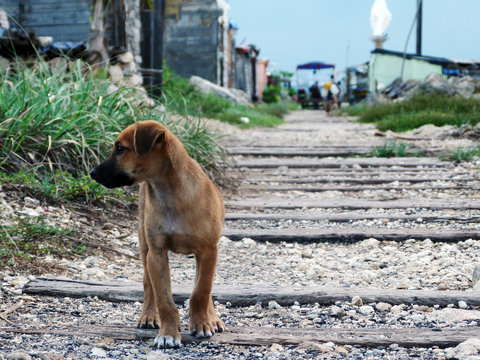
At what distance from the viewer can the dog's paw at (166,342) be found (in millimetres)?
2365

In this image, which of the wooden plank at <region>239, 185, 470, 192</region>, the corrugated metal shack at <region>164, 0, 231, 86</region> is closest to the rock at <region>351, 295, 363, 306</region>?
the wooden plank at <region>239, 185, 470, 192</region>

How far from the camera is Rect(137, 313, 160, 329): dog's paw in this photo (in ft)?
8.61

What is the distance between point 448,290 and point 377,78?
23173mm

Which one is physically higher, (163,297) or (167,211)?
(167,211)

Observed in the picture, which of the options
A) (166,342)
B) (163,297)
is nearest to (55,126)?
(163,297)

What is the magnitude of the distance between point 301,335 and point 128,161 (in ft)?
3.35

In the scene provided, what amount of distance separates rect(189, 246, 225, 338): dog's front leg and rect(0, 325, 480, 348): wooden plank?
0.14 feet

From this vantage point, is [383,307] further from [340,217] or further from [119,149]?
[340,217]

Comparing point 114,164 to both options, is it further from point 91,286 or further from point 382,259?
point 382,259

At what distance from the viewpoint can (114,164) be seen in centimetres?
245

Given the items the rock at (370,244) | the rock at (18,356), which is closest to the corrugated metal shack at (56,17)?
the rock at (370,244)

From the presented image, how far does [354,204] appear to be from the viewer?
542 cm

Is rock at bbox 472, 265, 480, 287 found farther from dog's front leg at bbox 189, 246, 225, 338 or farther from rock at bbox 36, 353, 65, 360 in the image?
rock at bbox 36, 353, 65, 360

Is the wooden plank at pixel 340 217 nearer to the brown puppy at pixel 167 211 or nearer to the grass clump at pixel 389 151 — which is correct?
the brown puppy at pixel 167 211
